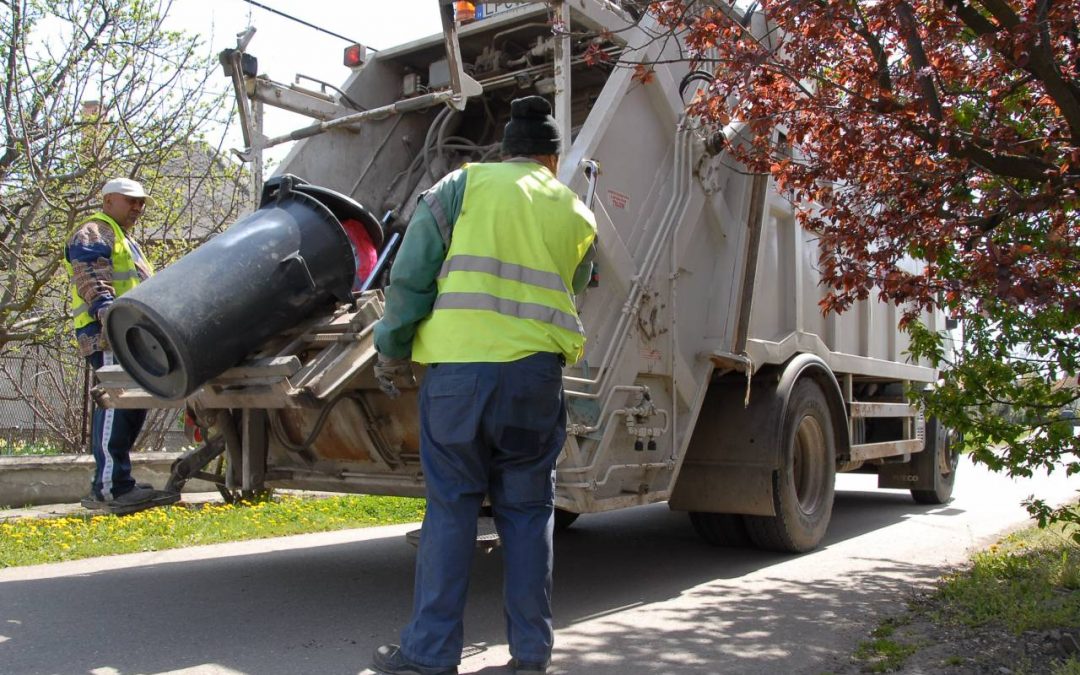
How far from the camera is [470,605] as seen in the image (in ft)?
14.4

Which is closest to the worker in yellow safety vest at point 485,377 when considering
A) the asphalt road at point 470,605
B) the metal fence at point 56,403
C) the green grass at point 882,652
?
the asphalt road at point 470,605

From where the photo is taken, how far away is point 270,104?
530 centimetres

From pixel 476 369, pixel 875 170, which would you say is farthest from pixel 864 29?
pixel 476 369

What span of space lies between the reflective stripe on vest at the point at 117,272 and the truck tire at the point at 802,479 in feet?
11.4

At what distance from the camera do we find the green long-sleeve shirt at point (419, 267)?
3.03 metres

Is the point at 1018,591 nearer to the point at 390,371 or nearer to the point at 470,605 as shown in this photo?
the point at 470,605

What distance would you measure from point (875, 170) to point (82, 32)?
20.9ft

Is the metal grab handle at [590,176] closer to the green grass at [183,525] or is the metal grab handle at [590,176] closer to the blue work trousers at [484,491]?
the blue work trousers at [484,491]

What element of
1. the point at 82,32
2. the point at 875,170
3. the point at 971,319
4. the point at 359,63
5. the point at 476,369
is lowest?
the point at 476,369

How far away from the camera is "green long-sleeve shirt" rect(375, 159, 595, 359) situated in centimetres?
303

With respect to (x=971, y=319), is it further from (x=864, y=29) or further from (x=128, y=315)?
(x=128, y=315)

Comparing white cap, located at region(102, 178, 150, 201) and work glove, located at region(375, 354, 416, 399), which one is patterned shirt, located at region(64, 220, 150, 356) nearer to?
white cap, located at region(102, 178, 150, 201)

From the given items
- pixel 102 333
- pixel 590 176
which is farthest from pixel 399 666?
pixel 102 333

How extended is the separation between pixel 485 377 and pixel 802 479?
3.66 metres
